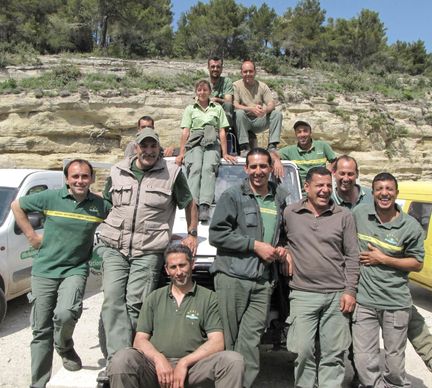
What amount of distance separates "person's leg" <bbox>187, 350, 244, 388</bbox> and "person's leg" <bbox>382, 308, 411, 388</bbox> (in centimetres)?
126

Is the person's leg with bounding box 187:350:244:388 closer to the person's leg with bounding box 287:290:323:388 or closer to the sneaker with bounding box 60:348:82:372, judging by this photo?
the person's leg with bounding box 287:290:323:388

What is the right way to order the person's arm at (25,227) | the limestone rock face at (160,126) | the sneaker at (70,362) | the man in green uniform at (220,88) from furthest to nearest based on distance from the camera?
the limestone rock face at (160,126), the man in green uniform at (220,88), the sneaker at (70,362), the person's arm at (25,227)

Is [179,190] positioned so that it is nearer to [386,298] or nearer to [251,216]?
[251,216]

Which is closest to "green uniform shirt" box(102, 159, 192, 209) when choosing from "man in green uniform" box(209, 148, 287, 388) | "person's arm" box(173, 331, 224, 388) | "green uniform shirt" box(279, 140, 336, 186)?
"man in green uniform" box(209, 148, 287, 388)

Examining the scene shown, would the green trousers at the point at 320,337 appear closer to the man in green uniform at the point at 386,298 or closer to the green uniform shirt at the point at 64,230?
the man in green uniform at the point at 386,298

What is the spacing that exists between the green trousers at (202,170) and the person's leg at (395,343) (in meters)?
2.26

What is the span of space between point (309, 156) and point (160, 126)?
10437 millimetres

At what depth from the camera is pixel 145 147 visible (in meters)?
3.78

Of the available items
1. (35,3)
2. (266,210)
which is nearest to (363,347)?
(266,210)

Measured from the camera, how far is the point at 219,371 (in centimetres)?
302

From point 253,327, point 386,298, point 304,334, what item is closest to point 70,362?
point 253,327

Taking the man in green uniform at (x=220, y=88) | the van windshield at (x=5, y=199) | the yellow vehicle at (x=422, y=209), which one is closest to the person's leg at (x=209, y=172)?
the man in green uniform at (x=220, y=88)

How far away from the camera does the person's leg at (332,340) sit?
10.8 feet

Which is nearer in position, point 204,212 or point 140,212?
point 140,212
